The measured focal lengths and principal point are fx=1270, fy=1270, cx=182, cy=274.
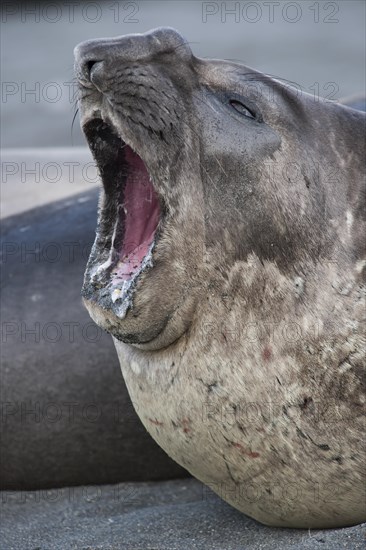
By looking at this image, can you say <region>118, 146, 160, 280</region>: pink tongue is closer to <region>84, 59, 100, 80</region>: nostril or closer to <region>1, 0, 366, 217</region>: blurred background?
<region>84, 59, 100, 80</region>: nostril

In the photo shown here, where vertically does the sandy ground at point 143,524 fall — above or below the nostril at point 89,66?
below

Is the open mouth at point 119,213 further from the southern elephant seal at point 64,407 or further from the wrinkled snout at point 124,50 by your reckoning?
the southern elephant seal at point 64,407

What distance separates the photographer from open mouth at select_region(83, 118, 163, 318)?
410cm

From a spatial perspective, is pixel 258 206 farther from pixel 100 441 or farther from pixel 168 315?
pixel 100 441

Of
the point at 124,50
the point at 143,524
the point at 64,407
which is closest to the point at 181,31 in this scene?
the point at 64,407

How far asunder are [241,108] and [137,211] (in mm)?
484

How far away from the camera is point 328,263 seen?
13.7 ft

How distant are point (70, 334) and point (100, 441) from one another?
1.58ft

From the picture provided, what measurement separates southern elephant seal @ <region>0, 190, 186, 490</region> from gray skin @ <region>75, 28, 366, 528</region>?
1.18 metres

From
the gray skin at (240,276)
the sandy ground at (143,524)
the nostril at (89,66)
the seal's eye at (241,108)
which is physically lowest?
the sandy ground at (143,524)

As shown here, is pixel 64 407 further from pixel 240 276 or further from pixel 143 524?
pixel 240 276

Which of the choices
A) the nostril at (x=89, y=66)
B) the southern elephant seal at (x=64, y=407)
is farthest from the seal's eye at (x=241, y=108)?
the southern elephant seal at (x=64, y=407)

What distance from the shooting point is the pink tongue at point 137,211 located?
416 centimetres

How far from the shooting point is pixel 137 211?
423 cm
